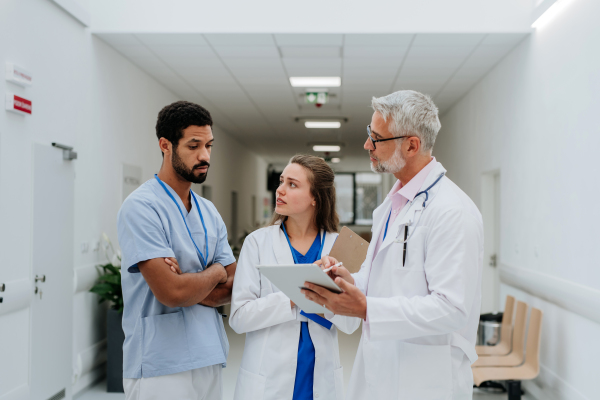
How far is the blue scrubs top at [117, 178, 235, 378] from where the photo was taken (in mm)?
1639

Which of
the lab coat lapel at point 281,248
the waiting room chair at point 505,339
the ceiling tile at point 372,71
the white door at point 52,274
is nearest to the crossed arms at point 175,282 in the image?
the lab coat lapel at point 281,248

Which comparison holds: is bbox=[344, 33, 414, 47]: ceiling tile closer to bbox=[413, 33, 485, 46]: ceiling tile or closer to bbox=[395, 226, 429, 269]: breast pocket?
bbox=[413, 33, 485, 46]: ceiling tile

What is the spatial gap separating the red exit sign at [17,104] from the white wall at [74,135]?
0.05m

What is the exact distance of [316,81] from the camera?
6.04m

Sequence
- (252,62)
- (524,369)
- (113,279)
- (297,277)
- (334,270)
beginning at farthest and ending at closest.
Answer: (252,62) < (113,279) < (524,369) < (334,270) < (297,277)

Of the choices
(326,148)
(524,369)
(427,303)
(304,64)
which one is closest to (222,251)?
(427,303)

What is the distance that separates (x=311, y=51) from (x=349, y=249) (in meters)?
3.50

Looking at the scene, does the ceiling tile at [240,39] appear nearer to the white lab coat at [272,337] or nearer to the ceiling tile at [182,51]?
the ceiling tile at [182,51]

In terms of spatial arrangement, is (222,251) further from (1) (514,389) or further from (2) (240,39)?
(2) (240,39)

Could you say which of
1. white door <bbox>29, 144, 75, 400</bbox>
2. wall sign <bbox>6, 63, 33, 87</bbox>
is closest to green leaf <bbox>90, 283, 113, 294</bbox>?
white door <bbox>29, 144, 75, 400</bbox>

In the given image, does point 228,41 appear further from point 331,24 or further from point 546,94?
point 546,94

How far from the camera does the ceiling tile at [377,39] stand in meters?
4.43

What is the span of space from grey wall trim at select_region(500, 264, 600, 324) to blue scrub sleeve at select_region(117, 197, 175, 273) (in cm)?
270

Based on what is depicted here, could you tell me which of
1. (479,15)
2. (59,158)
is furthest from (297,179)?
(479,15)
